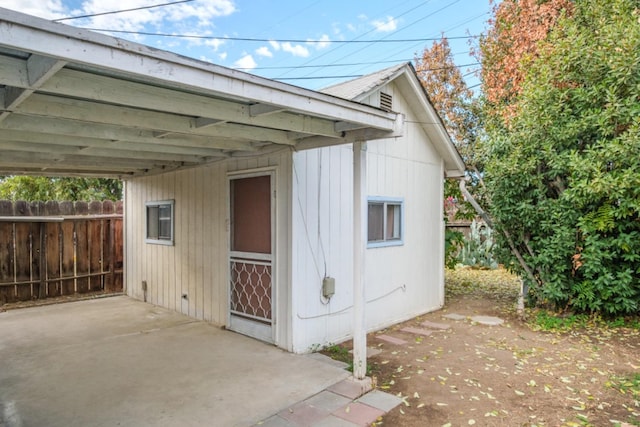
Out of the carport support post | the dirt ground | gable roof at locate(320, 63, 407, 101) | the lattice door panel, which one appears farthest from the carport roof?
the dirt ground

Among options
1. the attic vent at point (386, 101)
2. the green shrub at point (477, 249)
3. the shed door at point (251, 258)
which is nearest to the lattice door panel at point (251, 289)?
the shed door at point (251, 258)

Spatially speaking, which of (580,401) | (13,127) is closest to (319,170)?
(13,127)

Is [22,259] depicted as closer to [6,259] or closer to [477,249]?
[6,259]

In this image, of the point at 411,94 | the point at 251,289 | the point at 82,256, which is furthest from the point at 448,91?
the point at 82,256

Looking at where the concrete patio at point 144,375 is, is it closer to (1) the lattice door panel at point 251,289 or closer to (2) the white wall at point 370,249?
(1) the lattice door panel at point 251,289

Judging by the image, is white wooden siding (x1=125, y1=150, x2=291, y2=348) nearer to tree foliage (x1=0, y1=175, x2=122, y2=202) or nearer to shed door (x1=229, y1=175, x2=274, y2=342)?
shed door (x1=229, y1=175, x2=274, y2=342)

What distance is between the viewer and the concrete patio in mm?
2955

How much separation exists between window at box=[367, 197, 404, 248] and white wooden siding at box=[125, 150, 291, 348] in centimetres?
154

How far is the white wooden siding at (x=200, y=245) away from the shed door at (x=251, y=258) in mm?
139

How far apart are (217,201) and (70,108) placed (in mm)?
2845

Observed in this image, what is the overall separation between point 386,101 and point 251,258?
290 cm

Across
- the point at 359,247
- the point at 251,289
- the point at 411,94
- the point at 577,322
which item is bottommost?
the point at 577,322

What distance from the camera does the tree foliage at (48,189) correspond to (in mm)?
11406

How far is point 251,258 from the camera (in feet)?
15.9
